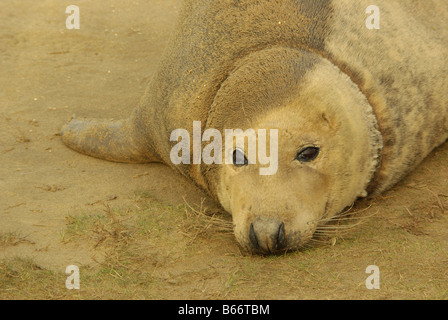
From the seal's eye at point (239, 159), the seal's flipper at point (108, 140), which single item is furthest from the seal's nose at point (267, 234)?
the seal's flipper at point (108, 140)

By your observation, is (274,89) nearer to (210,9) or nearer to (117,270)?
(210,9)

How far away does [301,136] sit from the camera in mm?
3367

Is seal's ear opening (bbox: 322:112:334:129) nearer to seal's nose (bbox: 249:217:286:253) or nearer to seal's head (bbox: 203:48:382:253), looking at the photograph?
seal's head (bbox: 203:48:382:253)

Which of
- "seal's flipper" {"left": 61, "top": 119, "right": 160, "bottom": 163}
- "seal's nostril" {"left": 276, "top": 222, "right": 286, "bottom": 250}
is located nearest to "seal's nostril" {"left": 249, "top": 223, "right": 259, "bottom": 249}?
"seal's nostril" {"left": 276, "top": 222, "right": 286, "bottom": 250}

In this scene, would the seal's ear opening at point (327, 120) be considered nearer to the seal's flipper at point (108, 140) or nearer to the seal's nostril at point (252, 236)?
the seal's nostril at point (252, 236)

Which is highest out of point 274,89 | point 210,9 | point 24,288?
point 210,9

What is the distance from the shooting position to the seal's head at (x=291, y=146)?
3.27 metres

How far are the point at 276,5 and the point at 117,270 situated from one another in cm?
189

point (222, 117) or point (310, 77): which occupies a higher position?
point (310, 77)

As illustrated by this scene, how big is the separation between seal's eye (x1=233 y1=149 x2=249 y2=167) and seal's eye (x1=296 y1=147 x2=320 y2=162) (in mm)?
295

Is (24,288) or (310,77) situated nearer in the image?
(24,288)

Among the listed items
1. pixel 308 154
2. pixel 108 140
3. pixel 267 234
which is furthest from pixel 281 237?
pixel 108 140

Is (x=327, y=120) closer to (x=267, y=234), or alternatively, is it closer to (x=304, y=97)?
(x=304, y=97)

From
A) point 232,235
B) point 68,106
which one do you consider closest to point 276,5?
point 232,235
